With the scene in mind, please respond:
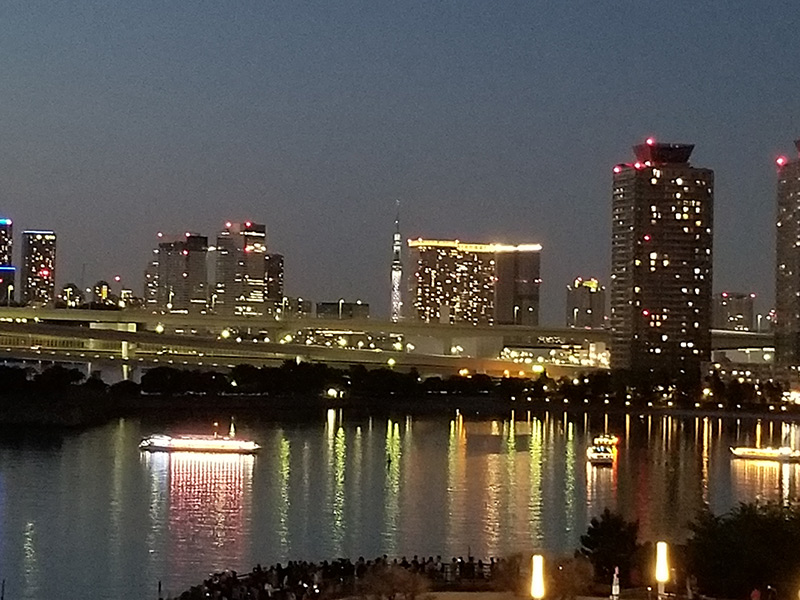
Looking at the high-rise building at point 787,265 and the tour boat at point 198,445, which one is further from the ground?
the high-rise building at point 787,265

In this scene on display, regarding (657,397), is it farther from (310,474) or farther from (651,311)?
(310,474)

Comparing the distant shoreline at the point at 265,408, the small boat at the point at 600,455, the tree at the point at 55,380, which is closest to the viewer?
the small boat at the point at 600,455

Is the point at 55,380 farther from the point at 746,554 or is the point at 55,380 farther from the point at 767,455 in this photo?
the point at 746,554

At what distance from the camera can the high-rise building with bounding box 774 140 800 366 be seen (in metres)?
54.4

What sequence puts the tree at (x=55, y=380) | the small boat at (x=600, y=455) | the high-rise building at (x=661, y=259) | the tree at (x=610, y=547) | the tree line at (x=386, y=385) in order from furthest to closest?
the high-rise building at (x=661, y=259) → the tree line at (x=386, y=385) → the tree at (x=55, y=380) → the small boat at (x=600, y=455) → the tree at (x=610, y=547)

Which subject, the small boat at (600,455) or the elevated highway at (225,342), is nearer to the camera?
the small boat at (600,455)

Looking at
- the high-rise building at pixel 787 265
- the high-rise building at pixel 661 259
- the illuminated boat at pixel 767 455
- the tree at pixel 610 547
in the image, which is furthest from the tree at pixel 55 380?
the high-rise building at pixel 787 265

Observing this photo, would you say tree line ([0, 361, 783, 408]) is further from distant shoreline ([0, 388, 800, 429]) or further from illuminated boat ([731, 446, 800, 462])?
illuminated boat ([731, 446, 800, 462])

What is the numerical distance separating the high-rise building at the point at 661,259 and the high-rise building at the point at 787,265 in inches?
111

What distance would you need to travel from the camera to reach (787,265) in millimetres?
58406

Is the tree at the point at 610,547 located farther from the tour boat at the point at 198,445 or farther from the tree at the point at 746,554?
the tour boat at the point at 198,445

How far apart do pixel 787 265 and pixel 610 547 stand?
50.0 meters

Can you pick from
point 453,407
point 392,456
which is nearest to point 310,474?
point 392,456

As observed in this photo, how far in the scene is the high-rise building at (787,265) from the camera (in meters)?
54.4
